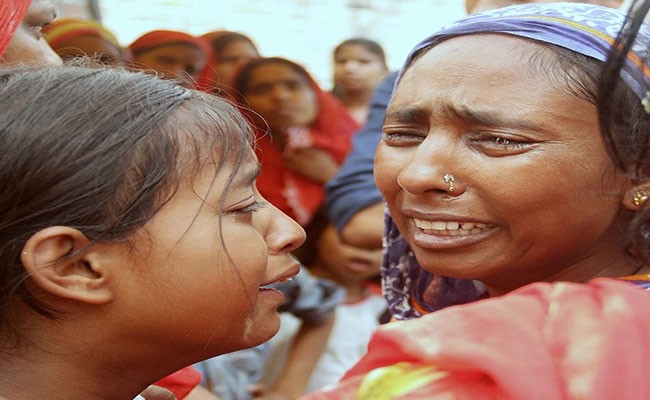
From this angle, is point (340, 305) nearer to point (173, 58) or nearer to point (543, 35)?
point (173, 58)

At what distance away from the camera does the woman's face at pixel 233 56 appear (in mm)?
4574

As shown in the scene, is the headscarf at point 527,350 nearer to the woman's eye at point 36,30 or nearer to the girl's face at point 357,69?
the woman's eye at point 36,30

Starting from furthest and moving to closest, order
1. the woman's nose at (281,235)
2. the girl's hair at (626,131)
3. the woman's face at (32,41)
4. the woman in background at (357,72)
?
the woman in background at (357,72) < the woman's face at (32,41) < the woman's nose at (281,235) < the girl's hair at (626,131)

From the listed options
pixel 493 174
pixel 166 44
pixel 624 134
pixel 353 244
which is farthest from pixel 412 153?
pixel 166 44

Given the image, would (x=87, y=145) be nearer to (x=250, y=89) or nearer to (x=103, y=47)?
(x=103, y=47)

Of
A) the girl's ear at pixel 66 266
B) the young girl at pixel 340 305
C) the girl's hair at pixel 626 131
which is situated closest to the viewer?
the girl's ear at pixel 66 266

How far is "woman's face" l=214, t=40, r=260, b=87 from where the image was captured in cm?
457

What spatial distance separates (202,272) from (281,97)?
9.00ft

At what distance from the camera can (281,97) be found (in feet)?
13.4

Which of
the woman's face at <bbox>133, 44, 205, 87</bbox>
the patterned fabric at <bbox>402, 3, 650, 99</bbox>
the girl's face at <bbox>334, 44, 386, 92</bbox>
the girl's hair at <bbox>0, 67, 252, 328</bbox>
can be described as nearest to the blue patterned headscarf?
the patterned fabric at <bbox>402, 3, 650, 99</bbox>

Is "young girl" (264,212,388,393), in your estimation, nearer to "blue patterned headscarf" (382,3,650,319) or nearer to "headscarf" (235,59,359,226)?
"headscarf" (235,59,359,226)

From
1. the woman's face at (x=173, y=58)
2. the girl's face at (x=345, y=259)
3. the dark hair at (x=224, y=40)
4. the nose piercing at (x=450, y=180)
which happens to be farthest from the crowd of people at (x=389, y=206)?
the dark hair at (x=224, y=40)

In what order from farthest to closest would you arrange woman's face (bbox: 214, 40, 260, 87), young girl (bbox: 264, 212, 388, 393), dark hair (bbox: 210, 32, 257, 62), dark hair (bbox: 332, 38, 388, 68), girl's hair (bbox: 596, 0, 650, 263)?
1. dark hair (bbox: 332, 38, 388, 68)
2. dark hair (bbox: 210, 32, 257, 62)
3. woman's face (bbox: 214, 40, 260, 87)
4. young girl (bbox: 264, 212, 388, 393)
5. girl's hair (bbox: 596, 0, 650, 263)

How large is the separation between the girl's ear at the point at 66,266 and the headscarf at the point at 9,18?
22.5 inches
